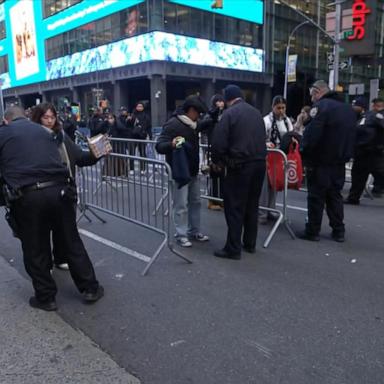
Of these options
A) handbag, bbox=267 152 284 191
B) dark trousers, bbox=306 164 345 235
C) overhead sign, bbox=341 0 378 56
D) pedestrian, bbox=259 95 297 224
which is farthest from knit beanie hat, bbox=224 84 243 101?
overhead sign, bbox=341 0 378 56

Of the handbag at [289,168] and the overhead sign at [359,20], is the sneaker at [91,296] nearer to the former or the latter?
the handbag at [289,168]

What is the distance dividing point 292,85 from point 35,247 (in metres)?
36.4

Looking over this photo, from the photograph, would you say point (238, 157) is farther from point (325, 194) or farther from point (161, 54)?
point (161, 54)

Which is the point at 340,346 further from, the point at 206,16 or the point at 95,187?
the point at 206,16

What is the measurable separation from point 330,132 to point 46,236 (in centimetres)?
361

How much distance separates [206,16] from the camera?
35906 mm

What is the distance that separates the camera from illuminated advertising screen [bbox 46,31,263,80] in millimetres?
32812

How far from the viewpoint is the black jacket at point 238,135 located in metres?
4.81

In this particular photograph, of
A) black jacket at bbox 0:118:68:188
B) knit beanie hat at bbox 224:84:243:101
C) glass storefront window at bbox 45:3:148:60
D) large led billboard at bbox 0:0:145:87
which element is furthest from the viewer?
large led billboard at bbox 0:0:145:87

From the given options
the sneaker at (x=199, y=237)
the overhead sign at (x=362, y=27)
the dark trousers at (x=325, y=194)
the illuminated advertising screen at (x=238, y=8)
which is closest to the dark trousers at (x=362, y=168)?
the dark trousers at (x=325, y=194)

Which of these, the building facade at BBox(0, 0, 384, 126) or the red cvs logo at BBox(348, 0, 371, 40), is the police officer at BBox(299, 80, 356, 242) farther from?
the building facade at BBox(0, 0, 384, 126)

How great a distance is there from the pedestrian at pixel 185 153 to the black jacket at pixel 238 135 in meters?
0.54

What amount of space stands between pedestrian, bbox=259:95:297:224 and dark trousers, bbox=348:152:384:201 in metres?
2.04

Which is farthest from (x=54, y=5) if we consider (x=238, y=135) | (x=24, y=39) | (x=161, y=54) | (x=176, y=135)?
(x=238, y=135)
